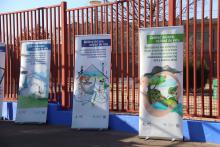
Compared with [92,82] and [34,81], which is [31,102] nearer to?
[34,81]

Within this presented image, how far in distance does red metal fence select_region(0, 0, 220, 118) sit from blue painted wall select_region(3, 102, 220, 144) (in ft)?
1.11

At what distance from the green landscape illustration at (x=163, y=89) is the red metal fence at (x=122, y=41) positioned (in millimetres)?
575

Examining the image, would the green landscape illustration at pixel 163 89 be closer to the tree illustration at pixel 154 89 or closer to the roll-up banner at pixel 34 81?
the tree illustration at pixel 154 89

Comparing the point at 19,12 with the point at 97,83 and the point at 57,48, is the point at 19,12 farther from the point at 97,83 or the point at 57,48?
the point at 97,83

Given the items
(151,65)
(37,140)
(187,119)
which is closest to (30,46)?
(37,140)

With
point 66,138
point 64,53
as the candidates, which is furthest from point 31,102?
point 66,138

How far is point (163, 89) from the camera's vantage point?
9.57 metres

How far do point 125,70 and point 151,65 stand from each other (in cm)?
151

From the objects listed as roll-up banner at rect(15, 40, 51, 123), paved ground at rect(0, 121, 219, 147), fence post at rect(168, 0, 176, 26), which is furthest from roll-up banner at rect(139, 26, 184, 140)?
roll-up banner at rect(15, 40, 51, 123)

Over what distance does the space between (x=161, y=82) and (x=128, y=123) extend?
1562 millimetres

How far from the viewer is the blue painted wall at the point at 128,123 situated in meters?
9.28

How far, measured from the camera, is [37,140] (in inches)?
396

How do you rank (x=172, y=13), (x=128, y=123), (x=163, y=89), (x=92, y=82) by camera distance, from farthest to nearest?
(x=92, y=82) → (x=128, y=123) → (x=172, y=13) → (x=163, y=89)

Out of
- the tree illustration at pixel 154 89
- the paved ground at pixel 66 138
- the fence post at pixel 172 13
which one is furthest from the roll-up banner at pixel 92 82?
the fence post at pixel 172 13
